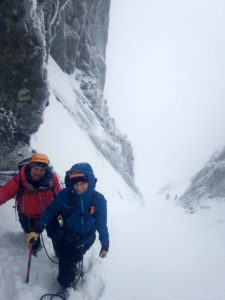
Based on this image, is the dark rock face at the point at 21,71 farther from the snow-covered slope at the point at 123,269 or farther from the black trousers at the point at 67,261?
the black trousers at the point at 67,261

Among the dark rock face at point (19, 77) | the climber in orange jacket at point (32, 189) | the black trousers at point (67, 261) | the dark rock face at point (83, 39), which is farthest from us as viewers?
the dark rock face at point (83, 39)

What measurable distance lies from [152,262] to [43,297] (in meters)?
4.86

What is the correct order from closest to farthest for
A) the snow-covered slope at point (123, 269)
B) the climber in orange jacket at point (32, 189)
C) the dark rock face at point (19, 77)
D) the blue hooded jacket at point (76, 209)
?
the blue hooded jacket at point (76, 209) → the snow-covered slope at point (123, 269) → the climber in orange jacket at point (32, 189) → the dark rock face at point (19, 77)

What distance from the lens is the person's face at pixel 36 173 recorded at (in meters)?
6.00

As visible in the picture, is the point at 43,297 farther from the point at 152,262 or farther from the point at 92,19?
the point at 92,19

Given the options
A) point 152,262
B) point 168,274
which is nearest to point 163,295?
point 168,274

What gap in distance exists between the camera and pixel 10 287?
214 inches

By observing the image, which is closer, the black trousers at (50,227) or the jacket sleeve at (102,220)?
the jacket sleeve at (102,220)

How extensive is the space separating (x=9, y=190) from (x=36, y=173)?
2.09ft

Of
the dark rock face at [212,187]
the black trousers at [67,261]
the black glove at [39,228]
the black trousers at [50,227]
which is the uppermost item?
the black glove at [39,228]

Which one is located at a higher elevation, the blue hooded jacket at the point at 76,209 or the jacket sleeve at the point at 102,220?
the blue hooded jacket at the point at 76,209

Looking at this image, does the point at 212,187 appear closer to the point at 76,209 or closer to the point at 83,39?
the point at 83,39

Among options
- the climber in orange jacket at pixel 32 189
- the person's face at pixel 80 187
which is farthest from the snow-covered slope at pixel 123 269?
the person's face at pixel 80 187

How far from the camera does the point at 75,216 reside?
18.4 ft
